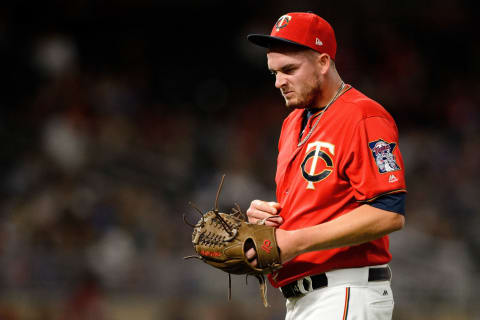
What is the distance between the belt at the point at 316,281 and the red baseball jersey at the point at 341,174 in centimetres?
3

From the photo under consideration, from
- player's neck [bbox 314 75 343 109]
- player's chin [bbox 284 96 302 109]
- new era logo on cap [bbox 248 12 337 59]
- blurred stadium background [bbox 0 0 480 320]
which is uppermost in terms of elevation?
new era logo on cap [bbox 248 12 337 59]

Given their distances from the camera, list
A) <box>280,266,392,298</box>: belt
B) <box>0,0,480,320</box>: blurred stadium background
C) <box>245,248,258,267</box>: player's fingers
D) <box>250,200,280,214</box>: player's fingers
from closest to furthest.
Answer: <box>245,248,258,267</box>: player's fingers → <box>280,266,392,298</box>: belt → <box>250,200,280,214</box>: player's fingers → <box>0,0,480,320</box>: blurred stadium background

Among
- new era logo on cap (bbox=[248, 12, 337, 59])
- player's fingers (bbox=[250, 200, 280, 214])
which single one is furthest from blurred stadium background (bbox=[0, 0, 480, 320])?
new era logo on cap (bbox=[248, 12, 337, 59])

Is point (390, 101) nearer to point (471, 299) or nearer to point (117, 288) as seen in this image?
point (471, 299)

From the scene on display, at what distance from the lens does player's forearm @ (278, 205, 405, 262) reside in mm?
2338

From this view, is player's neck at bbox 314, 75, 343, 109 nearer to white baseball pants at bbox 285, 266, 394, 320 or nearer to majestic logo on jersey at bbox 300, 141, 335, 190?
majestic logo on jersey at bbox 300, 141, 335, 190

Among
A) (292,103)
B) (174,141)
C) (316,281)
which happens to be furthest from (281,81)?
(174,141)

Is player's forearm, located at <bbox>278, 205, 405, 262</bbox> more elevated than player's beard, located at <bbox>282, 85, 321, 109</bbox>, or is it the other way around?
player's beard, located at <bbox>282, 85, 321, 109</bbox>

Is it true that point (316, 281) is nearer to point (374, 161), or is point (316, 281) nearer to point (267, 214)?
point (267, 214)

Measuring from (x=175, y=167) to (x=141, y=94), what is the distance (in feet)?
4.86

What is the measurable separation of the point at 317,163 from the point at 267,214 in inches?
12.4

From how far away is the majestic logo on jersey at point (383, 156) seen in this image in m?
2.37

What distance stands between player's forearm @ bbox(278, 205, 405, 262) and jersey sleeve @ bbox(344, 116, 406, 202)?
0.07 m

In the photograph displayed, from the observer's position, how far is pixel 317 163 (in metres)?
2.53
